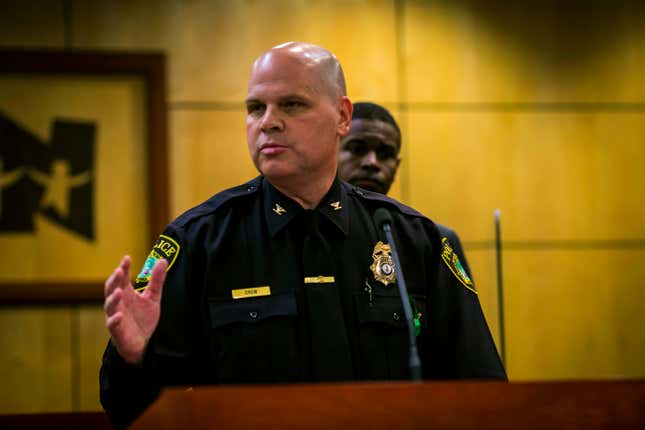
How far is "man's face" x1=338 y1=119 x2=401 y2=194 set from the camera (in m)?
2.79

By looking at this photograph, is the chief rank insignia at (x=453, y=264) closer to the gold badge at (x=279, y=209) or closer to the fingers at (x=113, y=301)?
the gold badge at (x=279, y=209)

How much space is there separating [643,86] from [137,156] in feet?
8.54

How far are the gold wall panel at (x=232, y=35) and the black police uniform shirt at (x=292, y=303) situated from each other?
1.91 metres

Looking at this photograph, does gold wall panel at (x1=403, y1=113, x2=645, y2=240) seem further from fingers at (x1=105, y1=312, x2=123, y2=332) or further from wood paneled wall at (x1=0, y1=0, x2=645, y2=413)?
Result: fingers at (x1=105, y1=312, x2=123, y2=332)

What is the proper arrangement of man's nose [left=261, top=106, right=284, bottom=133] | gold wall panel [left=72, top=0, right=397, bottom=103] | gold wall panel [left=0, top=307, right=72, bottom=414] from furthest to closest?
gold wall panel [left=72, top=0, right=397, bottom=103] < gold wall panel [left=0, top=307, right=72, bottom=414] < man's nose [left=261, top=106, right=284, bottom=133]

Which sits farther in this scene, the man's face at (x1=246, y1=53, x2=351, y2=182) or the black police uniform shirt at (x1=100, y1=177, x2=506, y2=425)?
the man's face at (x1=246, y1=53, x2=351, y2=182)

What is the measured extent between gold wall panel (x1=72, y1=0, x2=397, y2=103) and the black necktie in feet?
6.80

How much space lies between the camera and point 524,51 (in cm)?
412

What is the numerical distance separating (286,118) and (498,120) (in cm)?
238

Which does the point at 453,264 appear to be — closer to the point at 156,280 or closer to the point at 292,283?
the point at 292,283

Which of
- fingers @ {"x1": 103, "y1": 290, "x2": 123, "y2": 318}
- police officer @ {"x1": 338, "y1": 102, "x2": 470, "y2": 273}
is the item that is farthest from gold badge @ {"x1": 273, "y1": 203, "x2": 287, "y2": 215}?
police officer @ {"x1": 338, "y1": 102, "x2": 470, "y2": 273}

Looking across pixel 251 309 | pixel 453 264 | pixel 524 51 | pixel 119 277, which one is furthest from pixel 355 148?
pixel 524 51

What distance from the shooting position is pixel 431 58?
4055 millimetres

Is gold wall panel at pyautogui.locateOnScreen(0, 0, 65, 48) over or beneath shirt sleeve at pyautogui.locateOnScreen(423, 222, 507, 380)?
over
